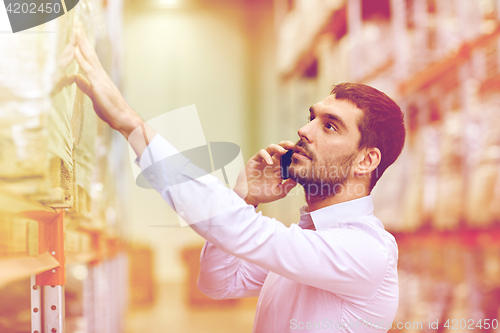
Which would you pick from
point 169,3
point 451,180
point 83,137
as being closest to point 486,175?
point 451,180

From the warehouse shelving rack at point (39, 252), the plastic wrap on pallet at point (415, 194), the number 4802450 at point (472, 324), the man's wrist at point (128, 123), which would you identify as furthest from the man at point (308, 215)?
the plastic wrap on pallet at point (415, 194)

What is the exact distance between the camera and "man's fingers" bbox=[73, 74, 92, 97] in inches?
35.1

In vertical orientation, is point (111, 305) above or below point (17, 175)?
below

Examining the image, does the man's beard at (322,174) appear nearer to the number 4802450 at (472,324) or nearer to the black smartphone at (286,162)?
the black smartphone at (286,162)

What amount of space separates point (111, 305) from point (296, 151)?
2.04 metres

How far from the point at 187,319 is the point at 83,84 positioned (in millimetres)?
4164

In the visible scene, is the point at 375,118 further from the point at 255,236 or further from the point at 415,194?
the point at 415,194

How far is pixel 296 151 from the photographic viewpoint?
1.21 m

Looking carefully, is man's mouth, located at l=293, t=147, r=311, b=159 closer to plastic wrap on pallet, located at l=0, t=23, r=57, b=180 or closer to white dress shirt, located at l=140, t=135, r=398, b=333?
white dress shirt, located at l=140, t=135, r=398, b=333

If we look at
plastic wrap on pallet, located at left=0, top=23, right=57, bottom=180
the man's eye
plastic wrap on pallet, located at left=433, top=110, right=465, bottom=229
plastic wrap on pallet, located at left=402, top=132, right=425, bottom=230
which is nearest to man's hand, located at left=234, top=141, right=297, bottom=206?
the man's eye

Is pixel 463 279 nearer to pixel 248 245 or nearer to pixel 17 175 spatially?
pixel 248 245

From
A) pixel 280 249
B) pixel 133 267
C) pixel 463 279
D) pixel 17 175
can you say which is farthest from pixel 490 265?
pixel 133 267

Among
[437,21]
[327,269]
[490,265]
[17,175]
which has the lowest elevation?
[490,265]

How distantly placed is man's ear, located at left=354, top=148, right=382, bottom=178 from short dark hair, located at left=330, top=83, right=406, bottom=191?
1 cm
